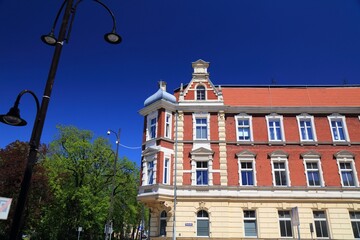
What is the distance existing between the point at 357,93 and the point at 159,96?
20.4m

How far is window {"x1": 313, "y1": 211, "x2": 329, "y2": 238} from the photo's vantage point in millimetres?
23144

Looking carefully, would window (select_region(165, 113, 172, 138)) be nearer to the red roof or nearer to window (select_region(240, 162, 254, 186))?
the red roof

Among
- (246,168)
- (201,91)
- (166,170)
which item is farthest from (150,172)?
(201,91)

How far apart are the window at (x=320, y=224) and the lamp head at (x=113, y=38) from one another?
2294 cm

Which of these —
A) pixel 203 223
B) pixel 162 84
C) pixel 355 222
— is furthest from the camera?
pixel 162 84

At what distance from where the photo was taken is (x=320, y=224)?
76.9 ft

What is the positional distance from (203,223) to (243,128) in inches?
371

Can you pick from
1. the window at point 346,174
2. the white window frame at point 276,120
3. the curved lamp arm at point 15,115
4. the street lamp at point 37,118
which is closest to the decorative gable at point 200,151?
the white window frame at point 276,120

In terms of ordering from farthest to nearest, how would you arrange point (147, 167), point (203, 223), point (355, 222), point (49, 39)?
1. point (147, 167)
2. point (355, 222)
3. point (203, 223)
4. point (49, 39)

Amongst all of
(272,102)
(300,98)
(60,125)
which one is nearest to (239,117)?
(272,102)

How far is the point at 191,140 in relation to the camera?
2584cm

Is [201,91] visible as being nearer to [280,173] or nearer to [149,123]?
[149,123]

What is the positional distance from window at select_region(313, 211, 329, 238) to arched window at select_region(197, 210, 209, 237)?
9.01 metres

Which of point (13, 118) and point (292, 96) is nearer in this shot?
point (13, 118)
